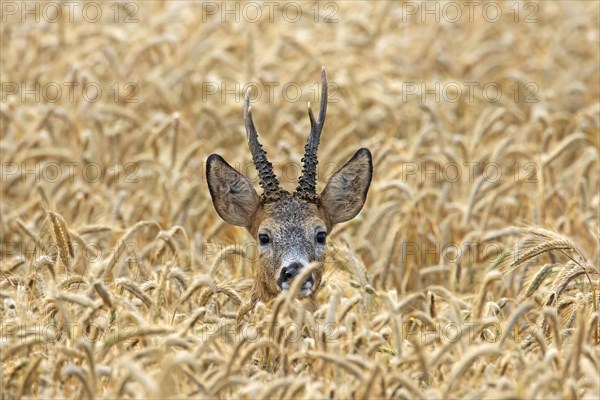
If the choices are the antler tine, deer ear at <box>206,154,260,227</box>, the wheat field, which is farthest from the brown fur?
the wheat field

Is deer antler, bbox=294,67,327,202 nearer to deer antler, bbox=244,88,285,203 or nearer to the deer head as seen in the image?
the deer head

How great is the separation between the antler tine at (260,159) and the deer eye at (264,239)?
33 cm

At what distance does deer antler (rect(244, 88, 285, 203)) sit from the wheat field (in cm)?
48

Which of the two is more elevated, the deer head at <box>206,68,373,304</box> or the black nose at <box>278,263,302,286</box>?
the deer head at <box>206,68,373,304</box>

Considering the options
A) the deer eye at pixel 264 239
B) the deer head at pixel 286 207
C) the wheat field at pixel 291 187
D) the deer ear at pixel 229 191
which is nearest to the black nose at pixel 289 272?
the deer head at pixel 286 207

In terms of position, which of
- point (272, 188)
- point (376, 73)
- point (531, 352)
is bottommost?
point (531, 352)

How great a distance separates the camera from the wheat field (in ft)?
23.4

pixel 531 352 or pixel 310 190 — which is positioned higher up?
pixel 310 190

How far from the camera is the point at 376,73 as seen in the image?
1636 cm

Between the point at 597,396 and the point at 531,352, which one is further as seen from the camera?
the point at 531,352

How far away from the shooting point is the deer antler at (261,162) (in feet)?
30.5

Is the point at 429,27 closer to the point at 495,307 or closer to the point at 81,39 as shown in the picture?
the point at 81,39

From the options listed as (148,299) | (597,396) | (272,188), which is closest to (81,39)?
(272,188)

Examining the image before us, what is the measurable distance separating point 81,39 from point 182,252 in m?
6.68
